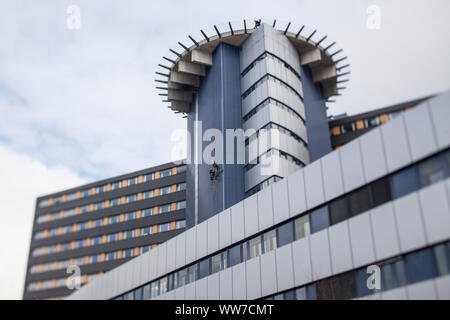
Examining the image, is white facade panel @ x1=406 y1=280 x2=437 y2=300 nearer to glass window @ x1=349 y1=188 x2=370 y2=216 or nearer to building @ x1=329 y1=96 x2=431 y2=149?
glass window @ x1=349 y1=188 x2=370 y2=216

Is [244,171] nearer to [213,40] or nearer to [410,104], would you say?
[213,40]

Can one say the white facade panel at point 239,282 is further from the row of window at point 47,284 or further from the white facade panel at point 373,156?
the row of window at point 47,284

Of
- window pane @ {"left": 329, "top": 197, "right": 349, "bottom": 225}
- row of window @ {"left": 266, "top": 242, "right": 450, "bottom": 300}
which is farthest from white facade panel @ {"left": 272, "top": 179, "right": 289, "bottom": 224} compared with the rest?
row of window @ {"left": 266, "top": 242, "right": 450, "bottom": 300}

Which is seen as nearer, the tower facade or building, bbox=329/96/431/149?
the tower facade

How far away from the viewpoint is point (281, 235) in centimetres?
2384

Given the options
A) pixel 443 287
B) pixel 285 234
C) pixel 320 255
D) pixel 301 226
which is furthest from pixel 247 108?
pixel 443 287

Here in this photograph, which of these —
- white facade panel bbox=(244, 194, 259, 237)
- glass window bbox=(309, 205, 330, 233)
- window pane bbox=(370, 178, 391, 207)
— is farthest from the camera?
white facade panel bbox=(244, 194, 259, 237)

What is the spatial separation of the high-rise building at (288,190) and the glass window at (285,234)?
0.05 m

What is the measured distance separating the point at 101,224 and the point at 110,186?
6475mm

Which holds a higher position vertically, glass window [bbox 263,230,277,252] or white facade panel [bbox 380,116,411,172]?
white facade panel [bbox 380,116,411,172]

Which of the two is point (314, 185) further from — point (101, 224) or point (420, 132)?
point (101, 224)

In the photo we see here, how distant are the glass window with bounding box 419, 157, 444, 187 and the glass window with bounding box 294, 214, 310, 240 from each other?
6.51 metres

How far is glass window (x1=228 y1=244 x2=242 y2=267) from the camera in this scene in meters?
26.6
